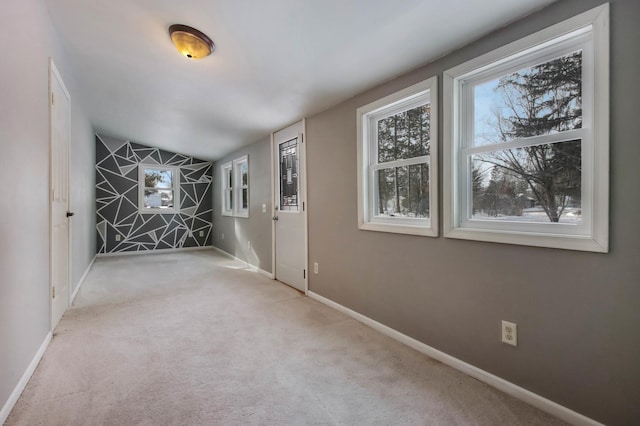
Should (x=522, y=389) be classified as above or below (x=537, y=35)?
below

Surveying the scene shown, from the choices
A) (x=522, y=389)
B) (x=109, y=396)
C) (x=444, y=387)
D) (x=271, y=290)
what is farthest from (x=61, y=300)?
(x=522, y=389)

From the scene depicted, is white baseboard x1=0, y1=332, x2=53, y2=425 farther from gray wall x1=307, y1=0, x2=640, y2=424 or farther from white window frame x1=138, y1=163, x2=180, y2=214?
white window frame x1=138, y1=163, x2=180, y2=214

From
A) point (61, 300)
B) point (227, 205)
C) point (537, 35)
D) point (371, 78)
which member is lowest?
point (61, 300)

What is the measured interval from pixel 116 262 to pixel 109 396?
4.56 m

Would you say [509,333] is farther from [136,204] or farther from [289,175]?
[136,204]

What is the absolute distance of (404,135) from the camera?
243 centimetres

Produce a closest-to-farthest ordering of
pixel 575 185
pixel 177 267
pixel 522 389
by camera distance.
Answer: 1. pixel 575 185
2. pixel 522 389
3. pixel 177 267

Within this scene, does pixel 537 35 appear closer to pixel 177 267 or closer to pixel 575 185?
pixel 575 185

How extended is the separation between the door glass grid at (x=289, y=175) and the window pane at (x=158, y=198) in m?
3.84

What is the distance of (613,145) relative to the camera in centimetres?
132

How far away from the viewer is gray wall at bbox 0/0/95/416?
149 centimetres

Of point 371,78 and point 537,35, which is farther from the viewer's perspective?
point 371,78

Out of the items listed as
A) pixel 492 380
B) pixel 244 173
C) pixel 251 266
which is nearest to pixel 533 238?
pixel 492 380

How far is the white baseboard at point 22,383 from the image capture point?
143cm
